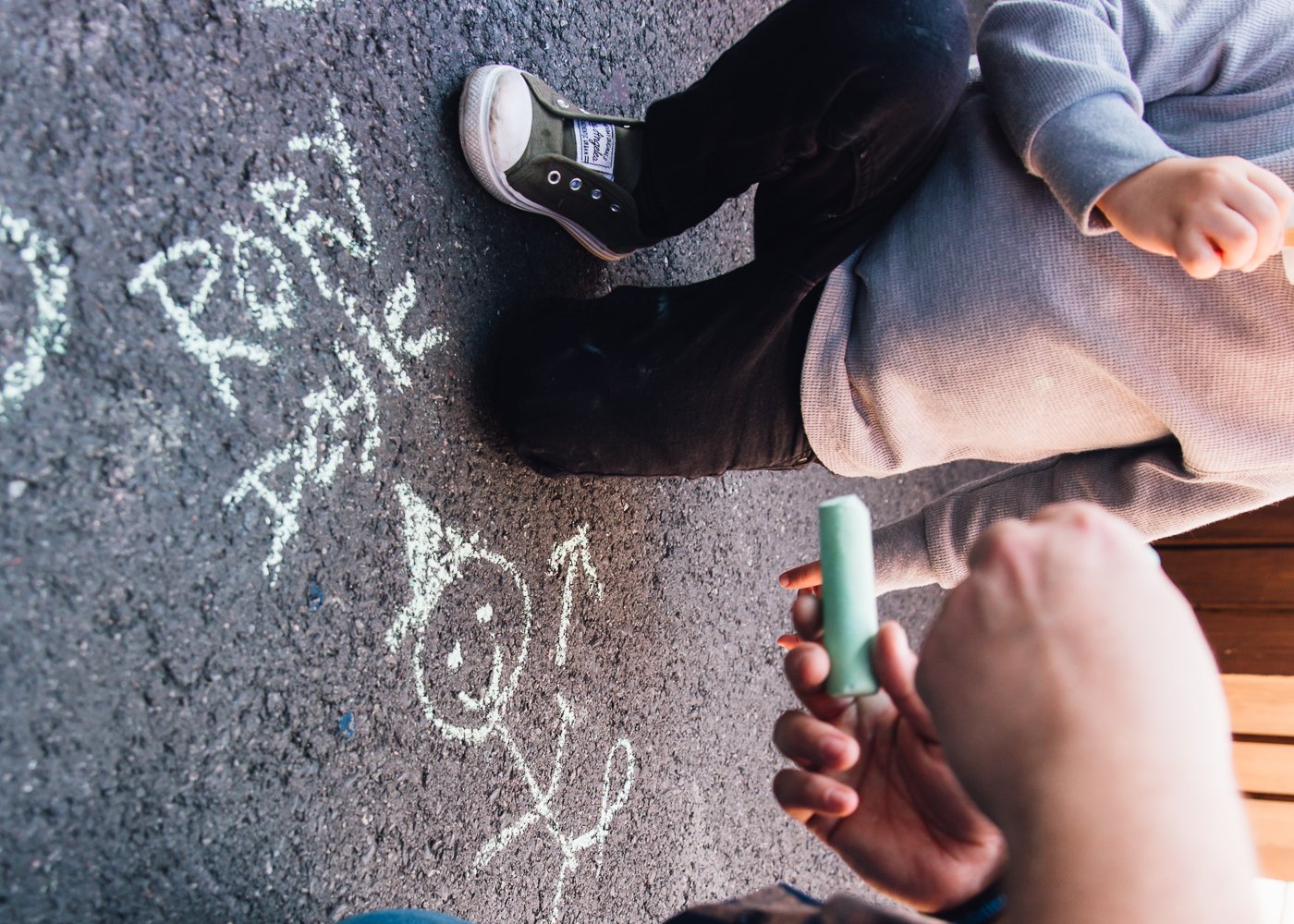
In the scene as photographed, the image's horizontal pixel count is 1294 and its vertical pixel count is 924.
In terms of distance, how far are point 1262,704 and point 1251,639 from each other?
12cm

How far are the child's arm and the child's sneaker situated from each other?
1.20 ft

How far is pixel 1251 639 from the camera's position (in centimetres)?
163

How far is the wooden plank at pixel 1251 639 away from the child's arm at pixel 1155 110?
1.15 m

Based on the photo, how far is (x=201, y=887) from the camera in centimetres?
71

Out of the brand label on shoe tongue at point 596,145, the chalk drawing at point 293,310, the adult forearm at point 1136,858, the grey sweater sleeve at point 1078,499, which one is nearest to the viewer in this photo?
the adult forearm at point 1136,858

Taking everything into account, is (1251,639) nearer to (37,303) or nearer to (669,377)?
(669,377)

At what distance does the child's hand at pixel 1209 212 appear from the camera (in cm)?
61

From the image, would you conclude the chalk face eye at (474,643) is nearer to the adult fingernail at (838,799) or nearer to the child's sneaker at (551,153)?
the child's sneaker at (551,153)

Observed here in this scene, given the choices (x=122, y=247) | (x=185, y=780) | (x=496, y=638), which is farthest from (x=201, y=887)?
(x=122, y=247)

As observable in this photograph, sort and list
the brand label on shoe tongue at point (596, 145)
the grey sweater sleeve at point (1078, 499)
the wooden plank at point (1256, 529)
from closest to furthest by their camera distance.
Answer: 1. the grey sweater sleeve at point (1078, 499)
2. the brand label on shoe tongue at point (596, 145)
3. the wooden plank at point (1256, 529)

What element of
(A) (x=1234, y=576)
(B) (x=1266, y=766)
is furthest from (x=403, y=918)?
(B) (x=1266, y=766)

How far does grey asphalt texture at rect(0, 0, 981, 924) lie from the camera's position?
637 millimetres

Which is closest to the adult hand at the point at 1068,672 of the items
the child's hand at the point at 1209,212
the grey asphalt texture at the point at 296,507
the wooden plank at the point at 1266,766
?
the child's hand at the point at 1209,212

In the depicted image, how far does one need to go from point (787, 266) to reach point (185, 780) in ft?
2.07
